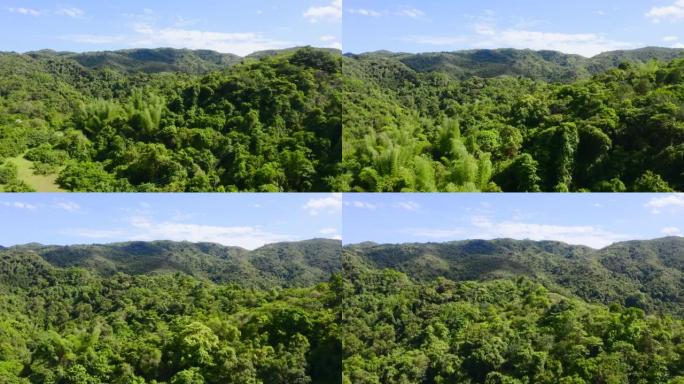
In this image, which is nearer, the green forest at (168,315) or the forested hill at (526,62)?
the green forest at (168,315)

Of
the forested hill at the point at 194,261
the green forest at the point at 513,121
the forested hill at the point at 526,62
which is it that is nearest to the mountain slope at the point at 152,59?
the green forest at the point at 513,121

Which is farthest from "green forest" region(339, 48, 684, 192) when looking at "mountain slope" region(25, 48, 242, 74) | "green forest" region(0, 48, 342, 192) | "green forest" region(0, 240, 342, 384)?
"mountain slope" region(25, 48, 242, 74)

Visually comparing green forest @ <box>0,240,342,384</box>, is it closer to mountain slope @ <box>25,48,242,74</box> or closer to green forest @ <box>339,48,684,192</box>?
green forest @ <box>339,48,684,192</box>

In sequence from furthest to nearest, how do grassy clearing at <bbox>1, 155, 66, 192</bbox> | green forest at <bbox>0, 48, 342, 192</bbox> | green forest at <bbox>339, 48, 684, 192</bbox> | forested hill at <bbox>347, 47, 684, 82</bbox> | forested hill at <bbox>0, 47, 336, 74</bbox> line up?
forested hill at <bbox>0, 47, 336, 74</bbox>
forested hill at <bbox>347, 47, 684, 82</bbox>
green forest at <bbox>0, 48, 342, 192</bbox>
green forest at <bbox>339, 48, 684, 192</bbox>
grassy clearing at <bbox>1, 155, 66, 192</bbox>

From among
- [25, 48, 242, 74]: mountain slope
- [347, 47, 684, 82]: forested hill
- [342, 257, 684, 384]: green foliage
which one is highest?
[25, 48, 242, 74]: mountain slope

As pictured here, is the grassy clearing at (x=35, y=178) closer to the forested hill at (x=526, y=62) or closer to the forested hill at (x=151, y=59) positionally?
the forested hill at (x=151, y=59)

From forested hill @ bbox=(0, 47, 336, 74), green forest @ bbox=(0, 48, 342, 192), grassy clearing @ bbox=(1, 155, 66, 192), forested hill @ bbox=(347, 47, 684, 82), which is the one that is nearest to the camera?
grassy clearing @ bbox=(1, 155, 66, 192)
